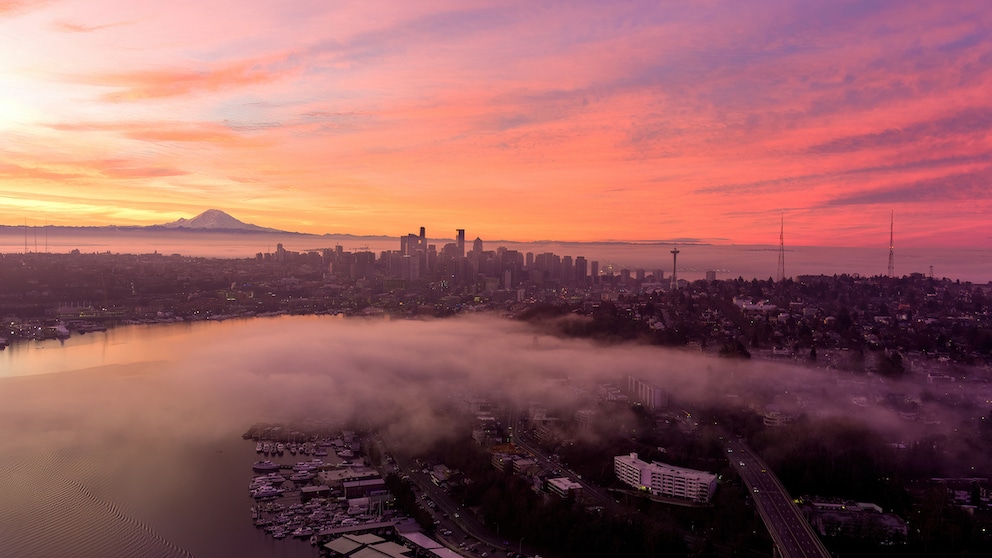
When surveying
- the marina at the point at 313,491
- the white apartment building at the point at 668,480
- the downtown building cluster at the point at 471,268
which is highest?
the downtown building cluster at the point at 471,268

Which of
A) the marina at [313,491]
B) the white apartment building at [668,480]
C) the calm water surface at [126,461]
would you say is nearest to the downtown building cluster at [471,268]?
the calm water surface at [126,461]

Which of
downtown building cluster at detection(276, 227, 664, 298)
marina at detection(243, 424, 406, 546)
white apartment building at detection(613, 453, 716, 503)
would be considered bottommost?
marina at detection(243, 424, 406, 546)

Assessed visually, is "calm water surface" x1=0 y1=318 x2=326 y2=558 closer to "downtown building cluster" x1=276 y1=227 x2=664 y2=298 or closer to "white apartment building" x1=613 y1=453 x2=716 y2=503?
"white apartment building" x1=613 y1=453 x2=716 y2=503

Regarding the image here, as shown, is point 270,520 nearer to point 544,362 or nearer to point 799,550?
point 799,550

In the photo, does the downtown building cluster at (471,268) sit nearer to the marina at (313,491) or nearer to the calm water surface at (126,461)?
the calm water surface at (126,461)

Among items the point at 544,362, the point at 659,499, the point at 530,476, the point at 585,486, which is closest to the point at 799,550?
the point at 659,499

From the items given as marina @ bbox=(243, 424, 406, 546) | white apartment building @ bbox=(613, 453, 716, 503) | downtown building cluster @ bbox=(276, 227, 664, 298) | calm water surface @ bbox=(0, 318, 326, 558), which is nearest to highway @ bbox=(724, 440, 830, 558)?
white apartment building @ bbox=(613, 453, 716, 503)
